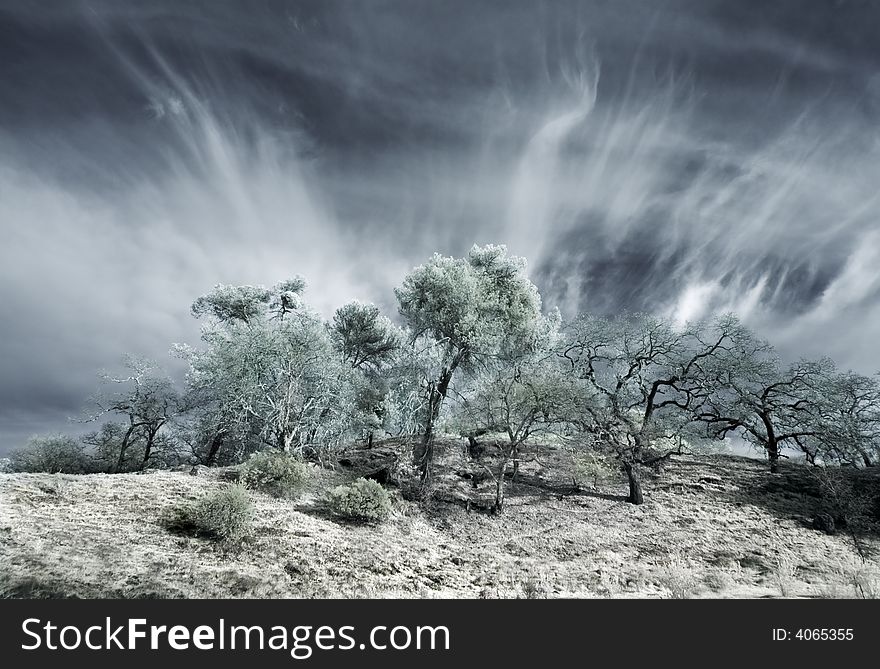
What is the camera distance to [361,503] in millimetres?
13266

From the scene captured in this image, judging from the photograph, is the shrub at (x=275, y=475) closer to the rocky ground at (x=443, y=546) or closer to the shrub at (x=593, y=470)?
the rocky ground at (x=443, y=546)

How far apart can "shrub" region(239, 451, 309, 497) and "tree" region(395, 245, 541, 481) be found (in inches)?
236

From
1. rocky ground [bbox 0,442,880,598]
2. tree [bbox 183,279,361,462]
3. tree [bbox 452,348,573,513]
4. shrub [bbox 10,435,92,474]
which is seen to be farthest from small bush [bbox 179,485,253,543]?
shrub [bbox 10,435,92,474]

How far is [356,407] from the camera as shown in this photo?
23.9 m

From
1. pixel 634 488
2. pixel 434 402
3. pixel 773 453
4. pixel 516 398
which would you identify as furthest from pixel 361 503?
pixel 773 453

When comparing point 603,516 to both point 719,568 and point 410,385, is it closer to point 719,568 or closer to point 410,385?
point 719,568

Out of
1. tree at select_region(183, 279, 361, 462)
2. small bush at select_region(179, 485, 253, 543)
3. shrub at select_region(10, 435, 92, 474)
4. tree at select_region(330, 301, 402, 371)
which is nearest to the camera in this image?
small bush at select_region(179, 485, 253, 543)

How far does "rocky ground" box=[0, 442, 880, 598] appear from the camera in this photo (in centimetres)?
704

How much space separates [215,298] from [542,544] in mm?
27165

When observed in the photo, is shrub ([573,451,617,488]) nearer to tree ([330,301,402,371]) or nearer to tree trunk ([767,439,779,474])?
tree trunk ([767,439,779,474])

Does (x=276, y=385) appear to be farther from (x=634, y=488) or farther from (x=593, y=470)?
(x=634, y=488)

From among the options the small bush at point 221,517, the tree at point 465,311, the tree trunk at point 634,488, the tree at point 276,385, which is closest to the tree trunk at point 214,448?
the tree at point 276,385

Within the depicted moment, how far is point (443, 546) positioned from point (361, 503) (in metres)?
3.20
